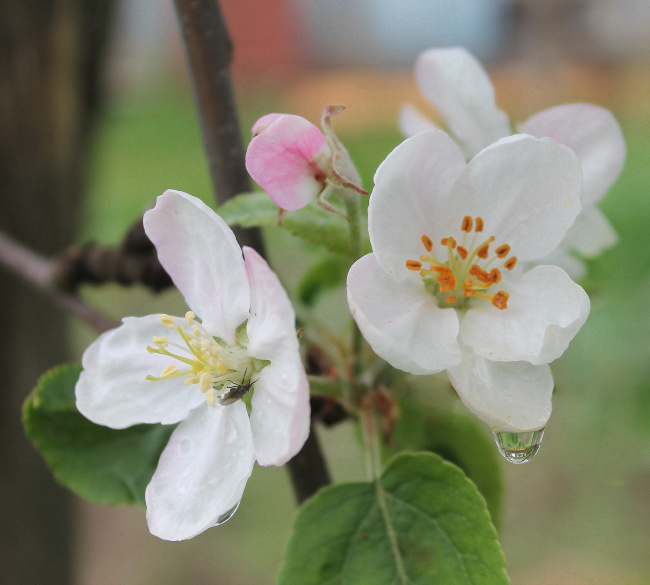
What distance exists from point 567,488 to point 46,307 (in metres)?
2.39

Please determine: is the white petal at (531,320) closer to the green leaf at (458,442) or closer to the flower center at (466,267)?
the flower center at (466,267)

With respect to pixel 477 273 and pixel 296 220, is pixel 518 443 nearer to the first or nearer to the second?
pixel 477 273

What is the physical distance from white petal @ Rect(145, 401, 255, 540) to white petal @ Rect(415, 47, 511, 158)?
41cm

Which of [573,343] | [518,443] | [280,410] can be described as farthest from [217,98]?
[573,343]

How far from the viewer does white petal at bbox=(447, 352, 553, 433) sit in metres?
0.61

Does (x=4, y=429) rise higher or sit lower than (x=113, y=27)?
lower

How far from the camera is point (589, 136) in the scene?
0.81 m

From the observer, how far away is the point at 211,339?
2.31 feet

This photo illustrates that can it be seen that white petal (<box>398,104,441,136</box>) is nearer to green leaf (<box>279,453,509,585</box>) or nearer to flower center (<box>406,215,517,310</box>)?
flower center (<box>406,215,517,310</box>)

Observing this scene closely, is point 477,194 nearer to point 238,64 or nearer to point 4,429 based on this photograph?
point 4,429

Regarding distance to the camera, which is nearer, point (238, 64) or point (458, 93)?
point (458, 93)

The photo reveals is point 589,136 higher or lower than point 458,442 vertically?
higher

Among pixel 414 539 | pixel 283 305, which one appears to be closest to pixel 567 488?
pixel 414 539

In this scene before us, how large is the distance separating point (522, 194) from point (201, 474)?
1.30 ft
